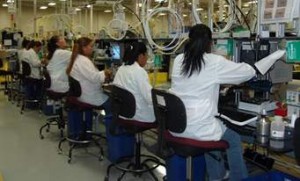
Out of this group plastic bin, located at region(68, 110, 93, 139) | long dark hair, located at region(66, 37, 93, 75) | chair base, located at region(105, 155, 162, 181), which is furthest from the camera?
plastic bin, located at region(68, 110, 93, 139)

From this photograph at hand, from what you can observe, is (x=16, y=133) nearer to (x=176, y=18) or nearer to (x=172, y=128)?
(x=176, y=18)

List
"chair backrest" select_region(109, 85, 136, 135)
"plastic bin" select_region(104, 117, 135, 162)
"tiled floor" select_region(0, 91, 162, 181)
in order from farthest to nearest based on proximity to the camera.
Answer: "plastic bin" select_region(104, 117, 135, 162)
"tiled floor" select_region(0, 91, 162, 181)
"chair backrest" select_region(109, 85, 136, 135)

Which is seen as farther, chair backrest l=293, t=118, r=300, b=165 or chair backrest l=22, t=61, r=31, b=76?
chair backrest l=22, t=61, r=31, b=76

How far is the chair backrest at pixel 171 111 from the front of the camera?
214cm

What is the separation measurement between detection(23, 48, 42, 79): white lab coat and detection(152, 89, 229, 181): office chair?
4.30 m

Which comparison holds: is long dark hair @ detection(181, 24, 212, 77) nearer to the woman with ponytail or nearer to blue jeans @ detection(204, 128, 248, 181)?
the woman with ponytail

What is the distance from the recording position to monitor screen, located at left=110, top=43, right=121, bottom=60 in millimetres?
4672

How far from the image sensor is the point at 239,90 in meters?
2.58

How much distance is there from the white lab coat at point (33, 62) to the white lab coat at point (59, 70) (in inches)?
58.5

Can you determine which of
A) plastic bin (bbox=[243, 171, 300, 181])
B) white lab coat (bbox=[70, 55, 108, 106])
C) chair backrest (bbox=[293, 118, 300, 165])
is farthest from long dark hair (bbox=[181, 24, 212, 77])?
white lab coat (bbox=[70, 55, 108, 106])

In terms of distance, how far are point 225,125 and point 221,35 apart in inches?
34.4

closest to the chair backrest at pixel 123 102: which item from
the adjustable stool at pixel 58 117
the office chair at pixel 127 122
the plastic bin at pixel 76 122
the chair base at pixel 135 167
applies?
the office chair at pixel 127 122

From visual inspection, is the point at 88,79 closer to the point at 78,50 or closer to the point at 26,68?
the point at 78,50

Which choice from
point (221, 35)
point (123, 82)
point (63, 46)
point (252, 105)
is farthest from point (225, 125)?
point (63, 46)
